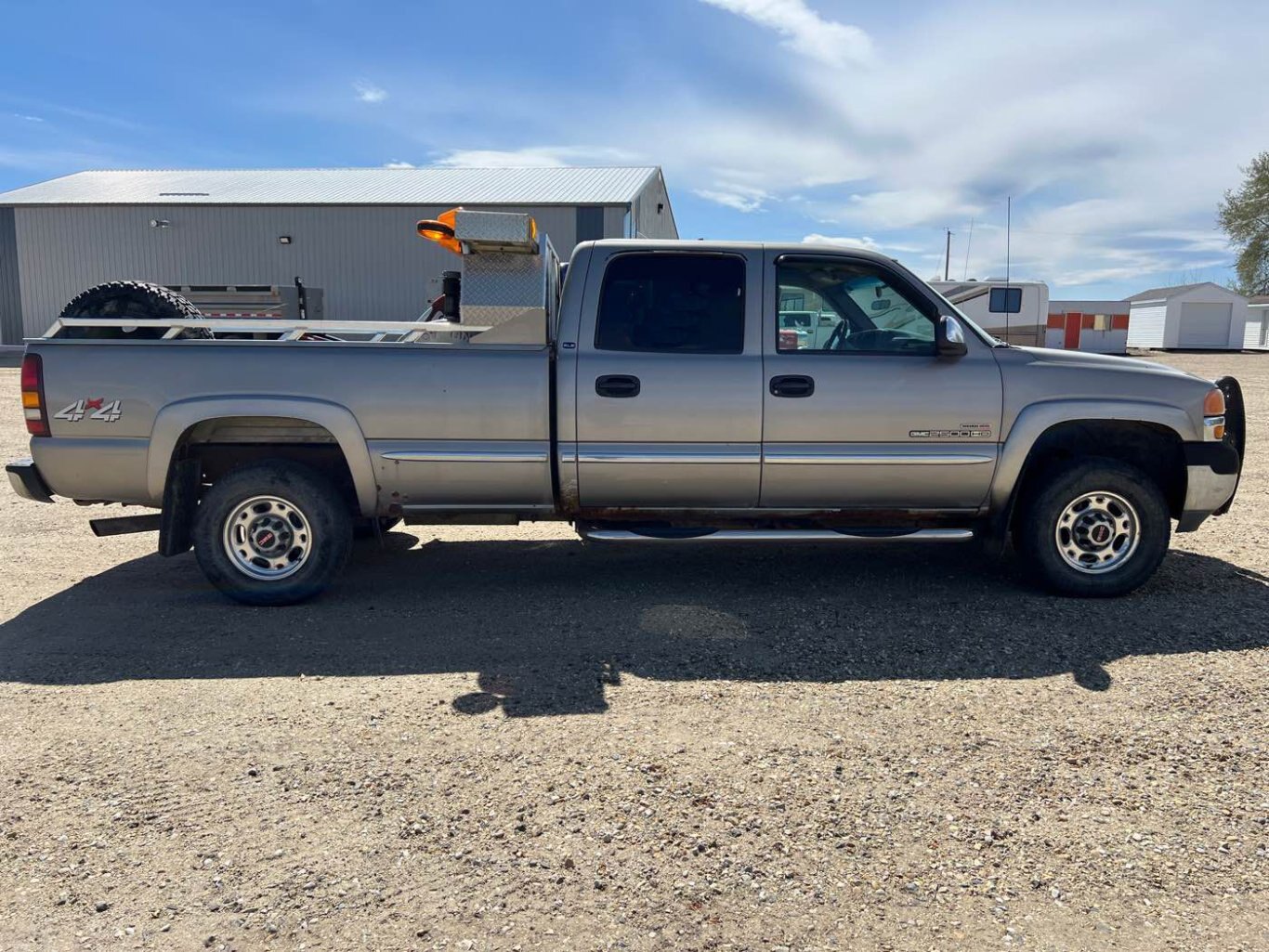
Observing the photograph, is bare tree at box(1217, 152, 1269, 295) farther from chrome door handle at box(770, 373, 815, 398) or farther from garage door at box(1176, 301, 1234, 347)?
chrome door handle at box(770, 373, 815, 398)

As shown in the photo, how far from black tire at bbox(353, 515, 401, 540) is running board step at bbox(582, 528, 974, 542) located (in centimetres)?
119

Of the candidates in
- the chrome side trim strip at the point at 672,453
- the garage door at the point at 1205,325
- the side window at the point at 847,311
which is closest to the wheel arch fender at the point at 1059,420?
the side window at the point at 847,311

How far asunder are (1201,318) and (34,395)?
5316 cm

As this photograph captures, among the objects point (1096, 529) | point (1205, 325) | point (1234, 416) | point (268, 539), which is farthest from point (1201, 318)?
point (268, 539)

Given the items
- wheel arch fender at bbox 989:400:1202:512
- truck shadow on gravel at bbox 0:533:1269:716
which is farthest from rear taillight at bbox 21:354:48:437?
wheel arch fender at bbox 989:400:1202:512

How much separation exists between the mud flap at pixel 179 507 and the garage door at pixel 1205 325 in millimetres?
51770

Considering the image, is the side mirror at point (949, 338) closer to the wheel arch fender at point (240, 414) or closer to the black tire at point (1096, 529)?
the black tire at point (1096, 529)

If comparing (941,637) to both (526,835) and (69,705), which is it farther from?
(69,705)

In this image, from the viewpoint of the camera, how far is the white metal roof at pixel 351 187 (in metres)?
27.2

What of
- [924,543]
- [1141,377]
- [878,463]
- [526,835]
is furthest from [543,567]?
[1141,377]

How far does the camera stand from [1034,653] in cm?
431

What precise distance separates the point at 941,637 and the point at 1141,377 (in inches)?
76.5

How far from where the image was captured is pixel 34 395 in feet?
15.6

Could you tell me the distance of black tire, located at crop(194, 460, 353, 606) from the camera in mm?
4926
